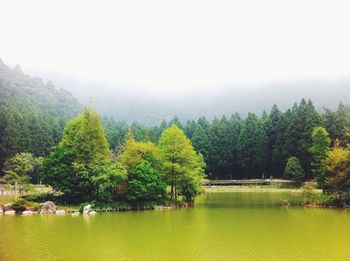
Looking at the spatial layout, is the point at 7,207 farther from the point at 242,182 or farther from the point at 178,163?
the point at 242,182

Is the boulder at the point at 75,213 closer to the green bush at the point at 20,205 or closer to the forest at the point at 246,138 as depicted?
the green bush at the point at 20,205

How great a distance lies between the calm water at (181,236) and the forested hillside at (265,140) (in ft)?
147

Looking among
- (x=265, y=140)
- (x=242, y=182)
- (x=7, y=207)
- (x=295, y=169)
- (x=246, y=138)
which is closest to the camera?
(x=7, y=207)

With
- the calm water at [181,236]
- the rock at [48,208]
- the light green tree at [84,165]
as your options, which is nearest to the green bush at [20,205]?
the rock at [48,208]

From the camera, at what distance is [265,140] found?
99500 mm

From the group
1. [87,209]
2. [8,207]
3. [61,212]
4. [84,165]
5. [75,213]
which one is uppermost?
[84,165]

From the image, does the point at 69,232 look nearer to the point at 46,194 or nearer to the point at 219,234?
the point at 219,234

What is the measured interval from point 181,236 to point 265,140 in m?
73.1

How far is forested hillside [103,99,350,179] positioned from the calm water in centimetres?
4496

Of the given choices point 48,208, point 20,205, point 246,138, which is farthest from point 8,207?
point 246,138

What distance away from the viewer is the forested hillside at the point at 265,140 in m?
86.6

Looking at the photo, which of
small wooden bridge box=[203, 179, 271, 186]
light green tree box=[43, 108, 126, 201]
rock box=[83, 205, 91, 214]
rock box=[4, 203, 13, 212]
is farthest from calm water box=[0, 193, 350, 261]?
small wooden bridge box=[203, 179, 271, 186]

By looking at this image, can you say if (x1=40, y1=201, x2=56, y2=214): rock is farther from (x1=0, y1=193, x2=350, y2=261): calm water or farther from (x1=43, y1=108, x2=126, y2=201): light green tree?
(x1=0, y1=193, x2=350, y2=261): calm water

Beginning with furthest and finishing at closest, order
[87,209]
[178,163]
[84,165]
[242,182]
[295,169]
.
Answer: [242,182] < [295,169] < [178,163] < [84,165] < [87,209]
